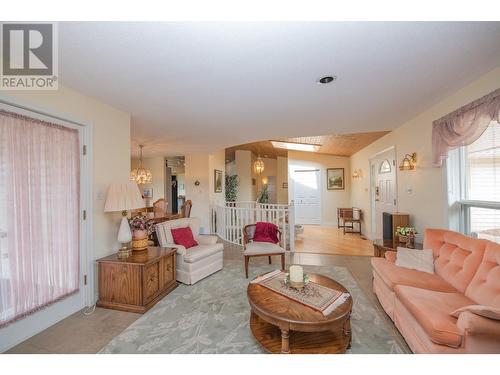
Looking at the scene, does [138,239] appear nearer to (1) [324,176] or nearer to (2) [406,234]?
(2) [406,234]

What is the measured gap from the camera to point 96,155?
2410 millimetres

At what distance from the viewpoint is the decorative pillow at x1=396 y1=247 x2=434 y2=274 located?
216 centimetres

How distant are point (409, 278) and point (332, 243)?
311 cm

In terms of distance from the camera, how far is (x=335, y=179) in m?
7.18

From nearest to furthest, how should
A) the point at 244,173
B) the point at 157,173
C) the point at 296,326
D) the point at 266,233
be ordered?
the point at 296,326
the point at 266,233
the point at 157,173
the point at 244,173

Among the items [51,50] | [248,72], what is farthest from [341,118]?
[51,50]

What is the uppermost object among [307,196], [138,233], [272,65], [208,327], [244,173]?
[272,65]

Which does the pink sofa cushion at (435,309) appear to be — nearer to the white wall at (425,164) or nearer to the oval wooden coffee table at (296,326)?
the oval wooden coffee table at (296,326)

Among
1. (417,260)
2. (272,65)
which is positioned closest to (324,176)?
(417,260)

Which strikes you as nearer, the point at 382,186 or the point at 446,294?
the point at 446,294

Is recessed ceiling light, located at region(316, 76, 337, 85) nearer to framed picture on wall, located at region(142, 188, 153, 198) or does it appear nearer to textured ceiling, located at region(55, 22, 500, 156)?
textured ceiling, located at region(55, 22, 500, 156)

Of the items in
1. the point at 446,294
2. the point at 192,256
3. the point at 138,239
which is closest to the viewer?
the point at 446,294

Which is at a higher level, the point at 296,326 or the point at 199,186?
the point at 199,186
